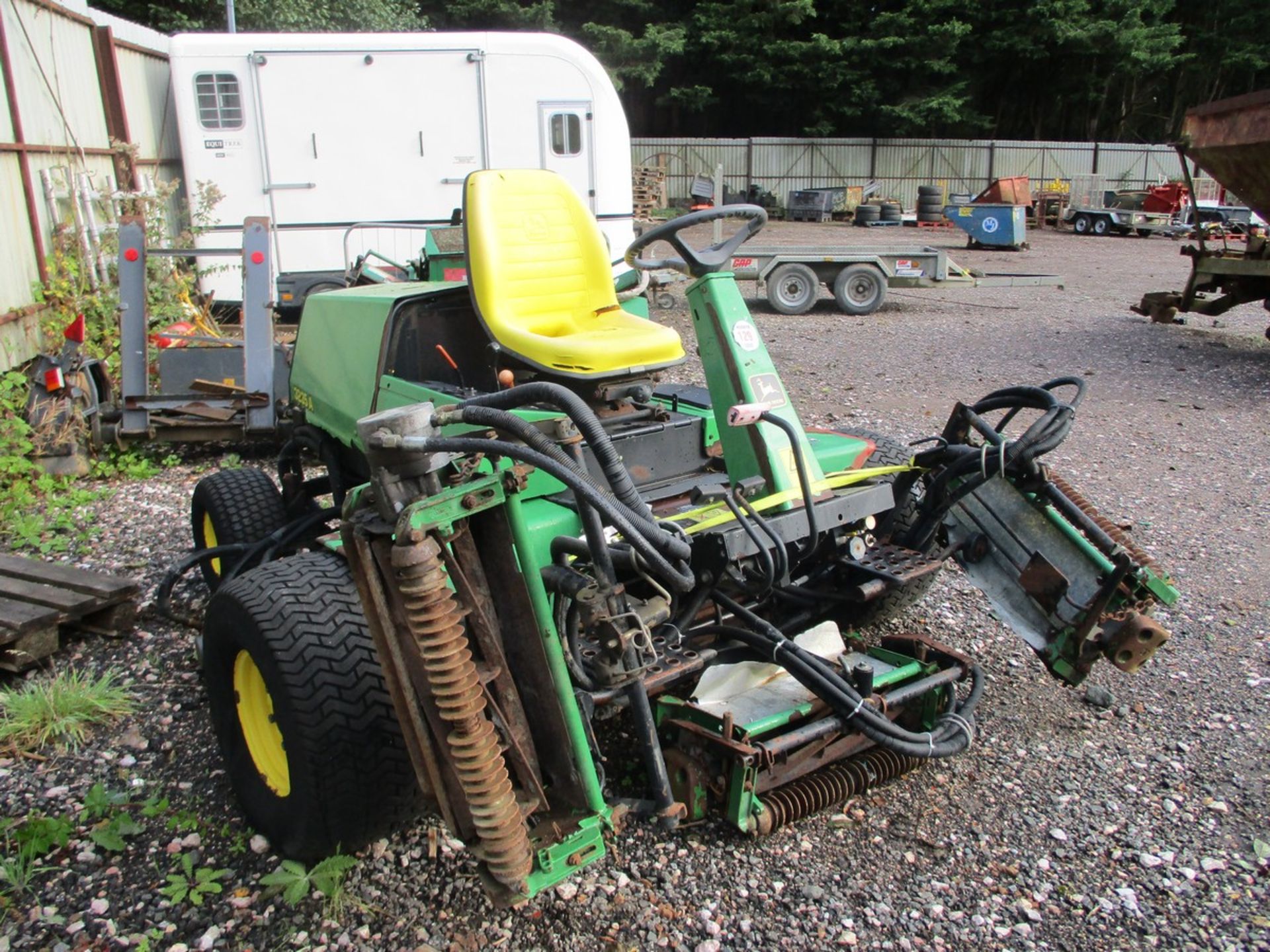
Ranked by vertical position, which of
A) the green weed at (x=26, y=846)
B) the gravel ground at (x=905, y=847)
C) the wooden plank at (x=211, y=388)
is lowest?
the gravel ground at (x=905, y=847)

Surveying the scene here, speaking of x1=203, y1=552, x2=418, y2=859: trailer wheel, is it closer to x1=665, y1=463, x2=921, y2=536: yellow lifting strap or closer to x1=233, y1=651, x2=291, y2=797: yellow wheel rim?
x1=233, y1=651, x2=291, y2=797: yellow wheel rim

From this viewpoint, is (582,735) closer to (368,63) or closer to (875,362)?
(875,362)

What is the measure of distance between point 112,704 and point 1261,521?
5.27m

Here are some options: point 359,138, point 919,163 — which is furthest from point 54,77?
point 919,163

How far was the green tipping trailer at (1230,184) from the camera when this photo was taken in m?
7.80

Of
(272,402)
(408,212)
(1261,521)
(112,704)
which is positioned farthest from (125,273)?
(1261,521)

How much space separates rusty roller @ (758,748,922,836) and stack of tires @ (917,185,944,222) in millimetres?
22697

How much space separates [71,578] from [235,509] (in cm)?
66

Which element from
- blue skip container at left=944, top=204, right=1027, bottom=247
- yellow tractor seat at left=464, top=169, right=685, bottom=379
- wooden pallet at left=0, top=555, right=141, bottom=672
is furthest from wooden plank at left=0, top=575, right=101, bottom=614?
blue skip container at left=944, top=204, right=1027, bottom=247

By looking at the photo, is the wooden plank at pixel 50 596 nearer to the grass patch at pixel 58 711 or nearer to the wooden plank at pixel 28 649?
the wooden plank at pixel 28 649

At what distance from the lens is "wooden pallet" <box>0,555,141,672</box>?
138 inches

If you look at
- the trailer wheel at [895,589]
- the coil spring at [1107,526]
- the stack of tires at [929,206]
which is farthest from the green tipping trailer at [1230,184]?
the stack of tires at [929,206]

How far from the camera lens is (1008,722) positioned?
129 inches

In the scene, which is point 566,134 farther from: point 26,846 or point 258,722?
point 26,846
